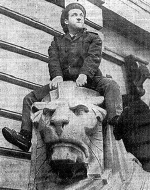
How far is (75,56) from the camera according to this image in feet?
12.1

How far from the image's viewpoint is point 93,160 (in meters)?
2.77

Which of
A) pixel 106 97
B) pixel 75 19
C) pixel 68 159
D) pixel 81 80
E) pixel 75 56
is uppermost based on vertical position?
pixel 75 19

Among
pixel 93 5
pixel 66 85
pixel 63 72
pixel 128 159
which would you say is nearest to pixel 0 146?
pixel 63 72

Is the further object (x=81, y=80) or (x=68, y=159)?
(x=81, y=80)

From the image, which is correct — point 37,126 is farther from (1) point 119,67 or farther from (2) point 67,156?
(1) point 119,67

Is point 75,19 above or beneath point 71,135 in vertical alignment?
above

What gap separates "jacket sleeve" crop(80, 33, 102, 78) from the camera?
134 inches

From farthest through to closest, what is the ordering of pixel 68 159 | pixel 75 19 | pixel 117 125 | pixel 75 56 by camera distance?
pixel 75 19 → pixel 75 56 → pixel 117 125 → pixel 68 159

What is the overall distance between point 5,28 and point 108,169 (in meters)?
3.08

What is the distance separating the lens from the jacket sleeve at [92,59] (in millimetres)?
3416

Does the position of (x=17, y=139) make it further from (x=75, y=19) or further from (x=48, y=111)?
(x=75, y=19)

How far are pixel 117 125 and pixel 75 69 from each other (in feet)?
2.81

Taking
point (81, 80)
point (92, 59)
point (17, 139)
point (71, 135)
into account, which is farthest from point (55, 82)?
point (71, 135)

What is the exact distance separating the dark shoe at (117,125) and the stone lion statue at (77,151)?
6 cm
